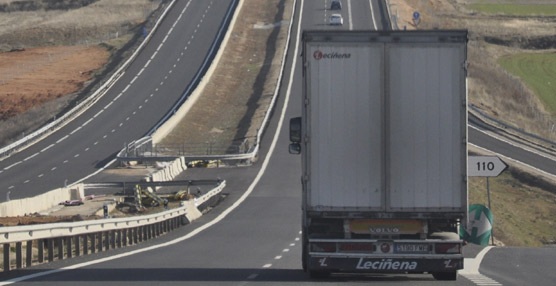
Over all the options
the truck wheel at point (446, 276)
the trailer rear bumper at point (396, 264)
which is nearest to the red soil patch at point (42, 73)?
the truck wheel at point (446, 276)

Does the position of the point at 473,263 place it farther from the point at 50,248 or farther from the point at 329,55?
the point at 50,248

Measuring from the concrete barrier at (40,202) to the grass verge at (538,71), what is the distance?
141ft

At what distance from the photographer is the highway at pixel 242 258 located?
17516 millimetres

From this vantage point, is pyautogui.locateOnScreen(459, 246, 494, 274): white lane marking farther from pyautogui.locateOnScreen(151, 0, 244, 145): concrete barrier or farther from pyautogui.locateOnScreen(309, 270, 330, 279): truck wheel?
pyautogui.locateOnScreen(151, 0, 244, 145): concrete barrier

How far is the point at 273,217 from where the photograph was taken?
38594 millimetres

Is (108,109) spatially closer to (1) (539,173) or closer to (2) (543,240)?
(1) (539,173)

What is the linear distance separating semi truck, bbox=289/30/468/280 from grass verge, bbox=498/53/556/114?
62.1 m

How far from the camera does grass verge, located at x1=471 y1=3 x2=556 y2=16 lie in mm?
132988

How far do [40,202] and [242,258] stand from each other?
16614mm

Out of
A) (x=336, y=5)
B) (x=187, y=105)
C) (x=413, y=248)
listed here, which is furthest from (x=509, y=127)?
(x=336, y=5)

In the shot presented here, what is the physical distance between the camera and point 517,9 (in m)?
138

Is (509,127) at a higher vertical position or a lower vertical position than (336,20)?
lower

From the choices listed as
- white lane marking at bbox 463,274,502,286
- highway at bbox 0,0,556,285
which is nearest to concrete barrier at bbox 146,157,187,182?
highway at bbox 0,0,556,285

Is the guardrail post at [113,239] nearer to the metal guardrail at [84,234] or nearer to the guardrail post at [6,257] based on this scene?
the metal guardrail at [84,234]
